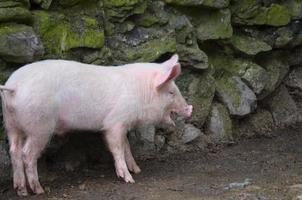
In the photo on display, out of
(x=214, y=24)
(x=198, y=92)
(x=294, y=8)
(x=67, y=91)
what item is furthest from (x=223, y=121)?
(x=67, y=91)

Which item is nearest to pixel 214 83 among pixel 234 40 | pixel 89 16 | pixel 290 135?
pixel 234 40

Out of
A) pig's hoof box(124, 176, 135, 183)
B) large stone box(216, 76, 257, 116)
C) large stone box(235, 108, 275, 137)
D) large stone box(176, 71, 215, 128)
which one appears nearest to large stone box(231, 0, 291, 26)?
large stone box(216, 76, 257, 116)

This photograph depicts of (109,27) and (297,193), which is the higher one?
(109,27)

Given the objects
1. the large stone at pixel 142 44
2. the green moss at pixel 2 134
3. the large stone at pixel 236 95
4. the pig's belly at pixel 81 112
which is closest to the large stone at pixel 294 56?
the large stone at pixel 236 95

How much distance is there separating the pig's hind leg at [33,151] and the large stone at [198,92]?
86.1 inches

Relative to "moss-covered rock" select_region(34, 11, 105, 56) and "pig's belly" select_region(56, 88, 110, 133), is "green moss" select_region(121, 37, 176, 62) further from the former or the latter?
"pig's belly" select_region(56, 88, 110, 133)

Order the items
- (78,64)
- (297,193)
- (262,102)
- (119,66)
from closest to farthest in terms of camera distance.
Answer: (297,193) < (78,64) < (119,66) < (262,102)

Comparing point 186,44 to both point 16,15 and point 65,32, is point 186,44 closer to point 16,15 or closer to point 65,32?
point 65,32

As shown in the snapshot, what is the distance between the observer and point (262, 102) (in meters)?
8.48

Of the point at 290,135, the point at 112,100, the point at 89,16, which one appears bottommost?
the point at 290,135

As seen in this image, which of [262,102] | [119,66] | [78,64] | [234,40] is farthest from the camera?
[262,102]

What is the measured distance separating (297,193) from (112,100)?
177 cm

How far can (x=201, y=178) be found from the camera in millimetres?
6301

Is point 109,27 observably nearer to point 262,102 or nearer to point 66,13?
point 66,13
